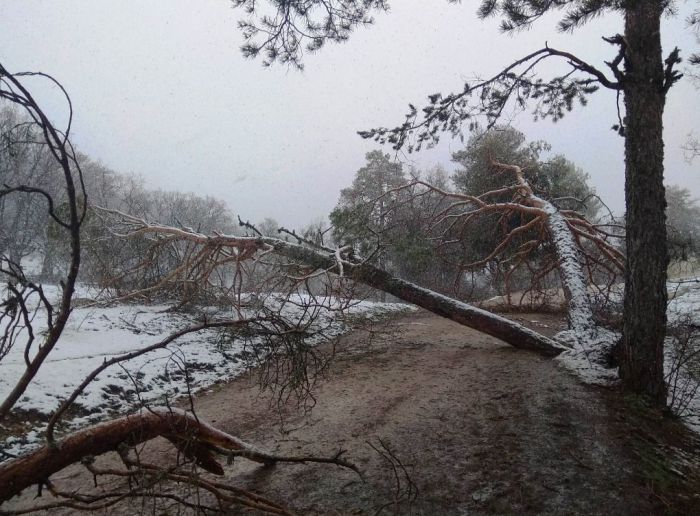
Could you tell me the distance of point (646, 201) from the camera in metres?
4.63

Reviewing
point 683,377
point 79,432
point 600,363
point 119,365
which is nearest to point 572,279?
point 600,363

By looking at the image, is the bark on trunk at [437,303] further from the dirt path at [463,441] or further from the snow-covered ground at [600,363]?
the snow-covered ground at [600,363]

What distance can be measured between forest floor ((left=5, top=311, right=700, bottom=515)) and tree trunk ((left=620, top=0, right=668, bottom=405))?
0.66 metres

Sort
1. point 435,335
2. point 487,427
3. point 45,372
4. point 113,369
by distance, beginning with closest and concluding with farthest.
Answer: point 487,427, point 45,372, point 113,369, point 435,335

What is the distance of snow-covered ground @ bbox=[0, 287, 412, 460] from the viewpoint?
17.4 feet

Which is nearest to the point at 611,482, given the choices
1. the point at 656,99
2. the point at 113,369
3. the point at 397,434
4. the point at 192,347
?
the point at 397,434

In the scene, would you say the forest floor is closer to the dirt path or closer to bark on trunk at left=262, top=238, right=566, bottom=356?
the dirt path

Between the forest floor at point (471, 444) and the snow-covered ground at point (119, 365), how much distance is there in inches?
27.8

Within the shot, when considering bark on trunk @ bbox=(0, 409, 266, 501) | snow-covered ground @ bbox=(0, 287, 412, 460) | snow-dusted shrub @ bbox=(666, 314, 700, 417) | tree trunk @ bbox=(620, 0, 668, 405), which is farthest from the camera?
snow-covered ground @ bbox=(0, 287, 412, 460)

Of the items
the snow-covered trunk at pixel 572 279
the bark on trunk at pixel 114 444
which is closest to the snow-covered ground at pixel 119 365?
the bark on trunk at pixel 114 444

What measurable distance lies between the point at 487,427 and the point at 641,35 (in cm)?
464

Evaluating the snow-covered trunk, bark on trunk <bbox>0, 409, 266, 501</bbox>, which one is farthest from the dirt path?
the snow-covered trunk

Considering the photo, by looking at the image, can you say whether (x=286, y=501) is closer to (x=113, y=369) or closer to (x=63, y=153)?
(x=63, y=153)

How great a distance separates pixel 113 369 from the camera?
20.7 feet
